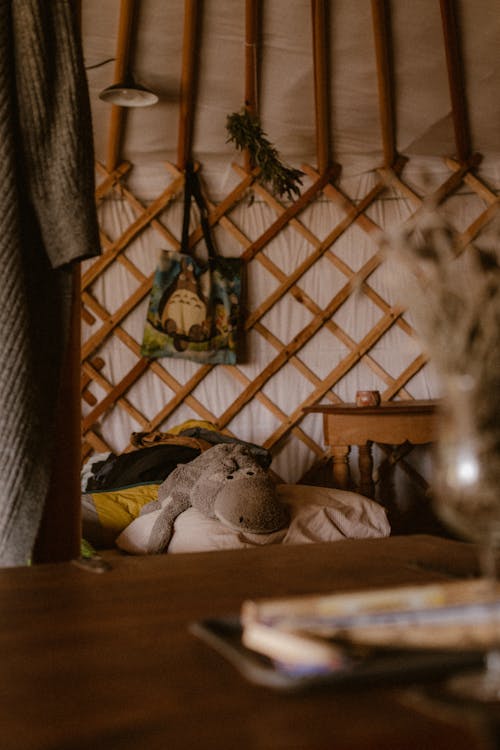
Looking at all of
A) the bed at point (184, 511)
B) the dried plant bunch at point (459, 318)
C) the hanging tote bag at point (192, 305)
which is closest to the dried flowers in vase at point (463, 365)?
the dried plant bunch at point (459, 318)

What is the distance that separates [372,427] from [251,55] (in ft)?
4.15

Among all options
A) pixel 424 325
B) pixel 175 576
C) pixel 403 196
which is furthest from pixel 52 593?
pixel 403 196

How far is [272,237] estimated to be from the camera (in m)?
3.12

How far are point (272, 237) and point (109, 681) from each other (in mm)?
2817

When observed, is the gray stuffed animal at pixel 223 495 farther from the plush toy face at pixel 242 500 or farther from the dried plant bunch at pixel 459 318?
the dried plant bunch at pixel 459 318

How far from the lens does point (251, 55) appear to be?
2.64 m

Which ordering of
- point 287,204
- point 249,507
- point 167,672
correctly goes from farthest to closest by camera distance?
point 287,204 → point 249,507 → point 167,672

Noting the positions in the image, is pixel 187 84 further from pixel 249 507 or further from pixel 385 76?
pixel 249 507

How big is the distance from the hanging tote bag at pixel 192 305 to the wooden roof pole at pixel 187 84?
0.26ft

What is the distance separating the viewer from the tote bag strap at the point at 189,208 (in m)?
2.99

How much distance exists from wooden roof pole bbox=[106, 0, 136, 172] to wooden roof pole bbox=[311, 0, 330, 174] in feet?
1.87

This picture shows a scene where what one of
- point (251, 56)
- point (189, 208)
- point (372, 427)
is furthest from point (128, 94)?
point (372, 427)

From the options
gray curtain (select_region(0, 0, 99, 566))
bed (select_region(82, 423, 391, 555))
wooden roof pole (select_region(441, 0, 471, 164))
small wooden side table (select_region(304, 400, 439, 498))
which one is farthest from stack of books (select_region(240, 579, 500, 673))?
wooden roof pole (select_region(441, 0, 471, 164))

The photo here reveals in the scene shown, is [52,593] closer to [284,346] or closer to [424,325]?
[424,325]
